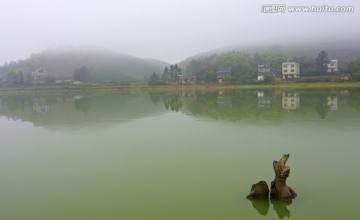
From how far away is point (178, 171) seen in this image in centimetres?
1027

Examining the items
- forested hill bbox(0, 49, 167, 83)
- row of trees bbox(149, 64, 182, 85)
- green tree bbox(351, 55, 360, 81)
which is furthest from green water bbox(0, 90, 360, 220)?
forested hill bbox(0, 49, 167, 83)

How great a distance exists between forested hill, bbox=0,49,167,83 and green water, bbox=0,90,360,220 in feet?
358

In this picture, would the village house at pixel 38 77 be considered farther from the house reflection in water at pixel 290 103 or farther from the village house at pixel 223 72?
the house reflection in water at pixel 290 103

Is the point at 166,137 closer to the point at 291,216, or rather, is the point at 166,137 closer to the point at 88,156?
the point at 88,156

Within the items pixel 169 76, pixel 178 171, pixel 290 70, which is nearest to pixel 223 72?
pixel 169 76

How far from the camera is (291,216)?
708 cm

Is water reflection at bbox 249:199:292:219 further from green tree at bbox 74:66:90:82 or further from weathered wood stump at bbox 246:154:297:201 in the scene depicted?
green tree at bbox 74:66:90:82

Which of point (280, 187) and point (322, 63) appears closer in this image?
point (280, 187)

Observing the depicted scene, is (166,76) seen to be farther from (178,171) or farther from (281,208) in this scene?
(281,208)

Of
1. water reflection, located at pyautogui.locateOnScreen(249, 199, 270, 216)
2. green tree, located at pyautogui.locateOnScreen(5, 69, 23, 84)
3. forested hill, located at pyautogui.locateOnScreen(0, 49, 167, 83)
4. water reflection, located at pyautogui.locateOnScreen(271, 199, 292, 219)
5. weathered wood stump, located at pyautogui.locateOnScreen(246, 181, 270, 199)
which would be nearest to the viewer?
water reflection, located at pyautogui.locateOnScreen(271, 199, 292, 219)

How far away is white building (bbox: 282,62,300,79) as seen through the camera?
8140 centimetres

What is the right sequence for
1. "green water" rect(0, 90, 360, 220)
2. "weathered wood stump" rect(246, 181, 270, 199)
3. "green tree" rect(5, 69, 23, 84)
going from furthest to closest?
"green tree" rect(5, 69, 23, 84)
"weathered wood stump" rect(246, 181, 270, 199)
"green water" rect(0, 90, 360, 220)

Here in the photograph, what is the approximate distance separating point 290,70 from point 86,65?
92.0 metres

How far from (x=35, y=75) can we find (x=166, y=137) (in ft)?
347
